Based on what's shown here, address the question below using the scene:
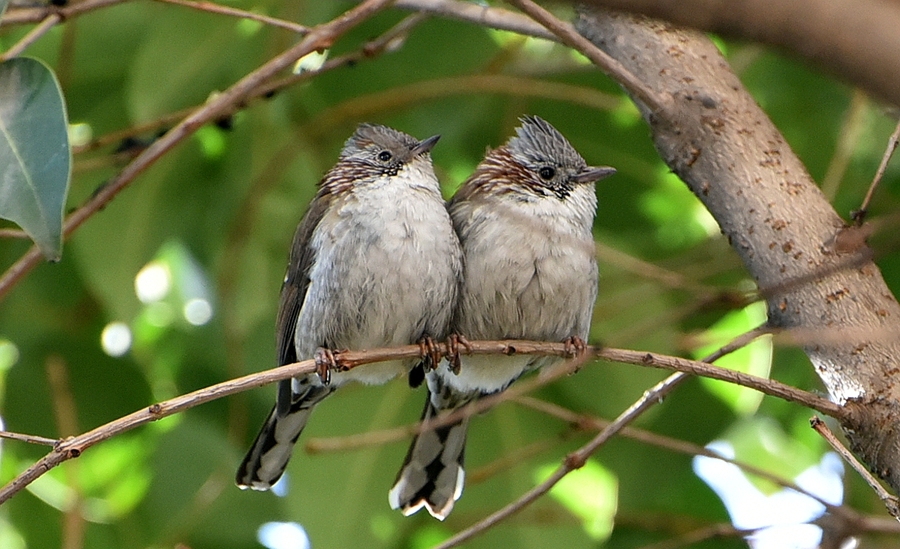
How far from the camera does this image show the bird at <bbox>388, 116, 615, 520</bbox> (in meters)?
4.26

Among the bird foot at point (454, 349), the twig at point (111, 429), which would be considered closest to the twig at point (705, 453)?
the bird foot at point (454, 349)

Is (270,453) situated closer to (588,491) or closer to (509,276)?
(509,276)

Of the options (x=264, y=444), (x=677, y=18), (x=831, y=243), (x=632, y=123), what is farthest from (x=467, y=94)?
(x=677, y=18)

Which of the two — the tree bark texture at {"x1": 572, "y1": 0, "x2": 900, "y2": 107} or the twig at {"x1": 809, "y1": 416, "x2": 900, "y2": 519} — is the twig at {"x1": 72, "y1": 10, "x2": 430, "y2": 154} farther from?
the tree bark texture at {"x1": 572, "y1": 0, "x2": 900, "y2": 107}

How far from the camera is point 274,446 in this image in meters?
4.74

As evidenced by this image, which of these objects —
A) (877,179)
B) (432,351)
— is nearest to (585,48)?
(877,179)

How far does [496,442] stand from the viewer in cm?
516

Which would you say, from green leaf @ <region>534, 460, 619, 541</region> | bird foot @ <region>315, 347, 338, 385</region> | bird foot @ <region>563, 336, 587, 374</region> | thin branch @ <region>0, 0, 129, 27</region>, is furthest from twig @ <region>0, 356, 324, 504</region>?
green leaf @ <region>534, 460, 619, 541</region>

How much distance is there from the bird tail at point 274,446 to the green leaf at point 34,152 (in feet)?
6.86

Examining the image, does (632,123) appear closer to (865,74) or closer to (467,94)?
(467,94)

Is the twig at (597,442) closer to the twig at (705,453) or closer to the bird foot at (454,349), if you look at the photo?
the twig at (705,453)

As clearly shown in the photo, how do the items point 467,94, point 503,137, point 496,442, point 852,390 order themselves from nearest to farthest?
point 852,390 → point 496,442 → point 467,94 → point 503,137

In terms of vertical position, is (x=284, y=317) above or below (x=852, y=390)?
below

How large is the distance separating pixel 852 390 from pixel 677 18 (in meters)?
2.28
